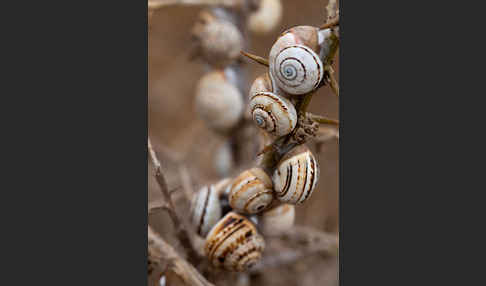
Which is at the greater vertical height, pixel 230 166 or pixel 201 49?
pixel 201 49

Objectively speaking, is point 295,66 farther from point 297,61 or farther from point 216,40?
point 216,40

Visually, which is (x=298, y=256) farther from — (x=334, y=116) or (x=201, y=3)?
(x=201, y=3)

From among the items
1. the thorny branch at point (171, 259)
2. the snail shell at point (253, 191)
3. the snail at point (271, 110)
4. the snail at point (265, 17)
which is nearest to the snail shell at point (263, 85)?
the snail at point (271, 110)

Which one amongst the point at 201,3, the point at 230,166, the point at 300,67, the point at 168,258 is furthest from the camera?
the point at 230,166

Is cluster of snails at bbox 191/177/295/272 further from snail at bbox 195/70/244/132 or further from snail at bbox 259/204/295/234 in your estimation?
snail at bbox 195/70/244/132

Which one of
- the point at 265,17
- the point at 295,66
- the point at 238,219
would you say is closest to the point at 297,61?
the point at 295,66

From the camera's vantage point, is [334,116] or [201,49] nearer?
[334,116]

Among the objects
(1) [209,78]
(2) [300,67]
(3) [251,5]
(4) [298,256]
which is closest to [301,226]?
(4) [298,256]

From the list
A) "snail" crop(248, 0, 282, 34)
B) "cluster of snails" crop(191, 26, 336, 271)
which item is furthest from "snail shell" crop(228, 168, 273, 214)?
"snail" crop(248, 0, 282, 34)
